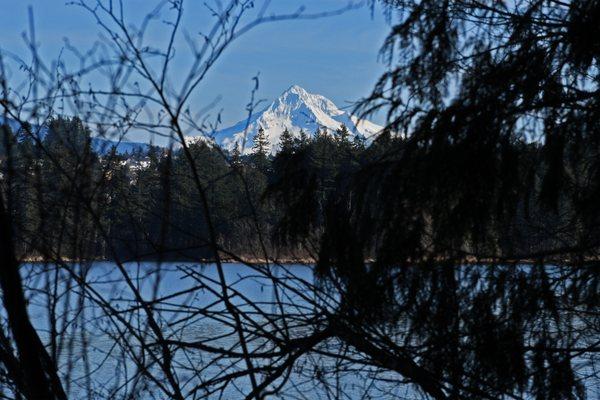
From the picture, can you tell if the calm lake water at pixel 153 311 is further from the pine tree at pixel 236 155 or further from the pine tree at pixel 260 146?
the pine tree at pixel 260 146

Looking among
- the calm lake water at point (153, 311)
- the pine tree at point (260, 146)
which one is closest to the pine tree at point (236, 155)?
the calm lake water at point (153, 311)

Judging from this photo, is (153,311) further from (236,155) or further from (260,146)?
(260,146)

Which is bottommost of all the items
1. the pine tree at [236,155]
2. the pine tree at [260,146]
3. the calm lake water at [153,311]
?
the calm lake water at [153,311]

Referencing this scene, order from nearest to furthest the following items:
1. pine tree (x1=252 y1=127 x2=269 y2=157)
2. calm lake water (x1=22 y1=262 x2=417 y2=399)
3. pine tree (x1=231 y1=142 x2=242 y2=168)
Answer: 1. calm lake water (x1=22 y1=262 x2=417 y2=399)
2. pine tree (x1=231 y1=142 x2=242 y2=168)
3. pine tree (x1=252 y1=127 x2=269 y2=157)

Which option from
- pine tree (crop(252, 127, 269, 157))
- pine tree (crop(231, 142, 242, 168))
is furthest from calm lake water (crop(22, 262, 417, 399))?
pine tree (crop(252, 127, 269, 157))

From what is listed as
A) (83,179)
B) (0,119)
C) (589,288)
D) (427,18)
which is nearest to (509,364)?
(589,288)

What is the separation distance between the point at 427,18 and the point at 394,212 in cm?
82

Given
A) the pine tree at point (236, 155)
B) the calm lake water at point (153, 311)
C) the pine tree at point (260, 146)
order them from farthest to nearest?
the pine tree at point (260, 146), the pine tree at point (236, 155), the calm lake water at point (153, 311)

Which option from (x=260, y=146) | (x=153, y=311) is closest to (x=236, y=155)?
(x=153, y=311)

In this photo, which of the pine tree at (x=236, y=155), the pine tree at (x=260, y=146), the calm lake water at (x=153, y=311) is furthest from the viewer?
the pine tree at (x=260, y=146)

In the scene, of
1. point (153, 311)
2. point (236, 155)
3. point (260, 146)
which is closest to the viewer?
point (236, 155)

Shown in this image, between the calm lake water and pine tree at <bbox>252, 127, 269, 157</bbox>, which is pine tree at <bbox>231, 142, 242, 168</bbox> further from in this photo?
pine tree at <bbox>252, 127, 269, 157</bbox>

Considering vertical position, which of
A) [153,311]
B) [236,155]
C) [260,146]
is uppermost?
[260,146]

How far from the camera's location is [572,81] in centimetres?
301
